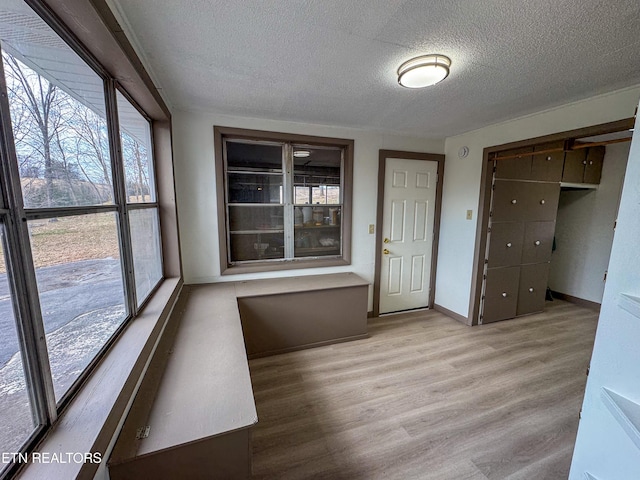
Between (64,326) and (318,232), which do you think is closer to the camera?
(64,326)

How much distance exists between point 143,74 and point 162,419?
1.82m

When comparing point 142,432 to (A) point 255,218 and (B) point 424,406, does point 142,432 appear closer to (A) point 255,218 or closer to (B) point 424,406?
(B) point 424,406

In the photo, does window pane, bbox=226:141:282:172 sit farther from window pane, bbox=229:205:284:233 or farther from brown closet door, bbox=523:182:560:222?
brown closet door, bbox=523:182:560:222

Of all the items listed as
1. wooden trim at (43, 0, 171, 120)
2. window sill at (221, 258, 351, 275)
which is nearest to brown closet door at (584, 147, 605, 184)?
window sill at (221, 258, 351, 275)

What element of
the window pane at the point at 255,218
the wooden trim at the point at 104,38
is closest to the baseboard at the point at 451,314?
the window pane at the point at 255,218

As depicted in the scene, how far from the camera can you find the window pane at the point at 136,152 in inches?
60.3

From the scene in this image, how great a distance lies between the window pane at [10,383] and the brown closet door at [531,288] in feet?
14.1

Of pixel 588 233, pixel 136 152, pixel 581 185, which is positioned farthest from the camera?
pixel 588 233

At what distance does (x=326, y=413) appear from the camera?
178cm

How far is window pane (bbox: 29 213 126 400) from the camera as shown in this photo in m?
0.86

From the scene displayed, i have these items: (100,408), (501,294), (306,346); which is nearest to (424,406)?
(306,346)

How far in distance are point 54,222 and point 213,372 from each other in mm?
975

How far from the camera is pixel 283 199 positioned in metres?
2.84

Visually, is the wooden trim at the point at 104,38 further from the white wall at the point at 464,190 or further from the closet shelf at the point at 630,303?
the white wall at the point at 464,190
